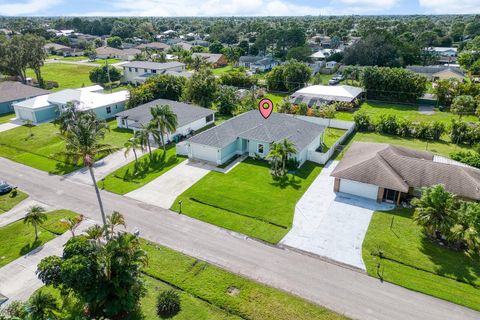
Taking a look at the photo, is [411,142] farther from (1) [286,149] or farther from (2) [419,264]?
(2) [419,264]

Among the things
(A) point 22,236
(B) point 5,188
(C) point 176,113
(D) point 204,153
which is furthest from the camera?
(C) point 176,113

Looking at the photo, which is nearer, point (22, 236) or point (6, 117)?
point (22, 236)

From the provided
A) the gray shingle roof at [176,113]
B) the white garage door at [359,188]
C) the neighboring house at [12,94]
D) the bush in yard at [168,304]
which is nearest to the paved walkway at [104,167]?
the gray shingle roof at [176,113]

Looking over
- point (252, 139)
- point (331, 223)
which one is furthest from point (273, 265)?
point (252, 139)

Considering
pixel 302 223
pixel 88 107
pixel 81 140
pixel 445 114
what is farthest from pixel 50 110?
pixel 445 114

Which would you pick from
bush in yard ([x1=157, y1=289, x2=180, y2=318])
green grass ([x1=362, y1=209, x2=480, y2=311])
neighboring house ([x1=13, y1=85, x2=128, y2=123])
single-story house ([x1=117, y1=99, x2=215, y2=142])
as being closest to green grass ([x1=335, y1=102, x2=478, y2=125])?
single-story house ([x1=117, y1=99, x2=215, y2=142])

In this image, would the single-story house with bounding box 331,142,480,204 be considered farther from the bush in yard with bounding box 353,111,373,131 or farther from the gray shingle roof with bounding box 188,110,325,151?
the bush in yard with bounding box 353,111,373,131

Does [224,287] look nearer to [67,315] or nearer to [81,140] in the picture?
[67,315]
